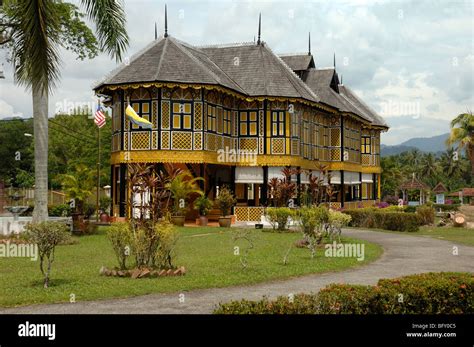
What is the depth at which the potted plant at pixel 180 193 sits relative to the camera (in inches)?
1173

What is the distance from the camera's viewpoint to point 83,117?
6888 cm

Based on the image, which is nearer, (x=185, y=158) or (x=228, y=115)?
(x=185, y=158)

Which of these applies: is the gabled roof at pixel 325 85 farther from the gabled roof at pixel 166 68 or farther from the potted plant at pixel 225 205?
the potted plant at pixel 225 205

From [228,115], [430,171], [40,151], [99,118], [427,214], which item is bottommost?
[427,214]

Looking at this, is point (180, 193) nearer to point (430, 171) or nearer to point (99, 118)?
Answer: point (99, 118)

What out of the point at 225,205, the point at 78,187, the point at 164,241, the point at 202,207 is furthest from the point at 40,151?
the point at 225,205

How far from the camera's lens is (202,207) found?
31406mm

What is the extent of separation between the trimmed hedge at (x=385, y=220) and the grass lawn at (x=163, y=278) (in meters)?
9.45

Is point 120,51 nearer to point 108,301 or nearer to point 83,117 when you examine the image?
point 108,301

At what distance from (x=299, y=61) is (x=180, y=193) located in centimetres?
1982

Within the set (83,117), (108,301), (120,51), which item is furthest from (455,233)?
(83,117)

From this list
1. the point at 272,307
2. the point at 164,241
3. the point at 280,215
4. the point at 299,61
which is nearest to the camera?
the point at 272,307

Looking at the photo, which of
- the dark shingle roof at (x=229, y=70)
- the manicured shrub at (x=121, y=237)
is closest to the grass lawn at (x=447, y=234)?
the dark shingle roof at (x=229, y=70)

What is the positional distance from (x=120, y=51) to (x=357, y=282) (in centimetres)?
856
